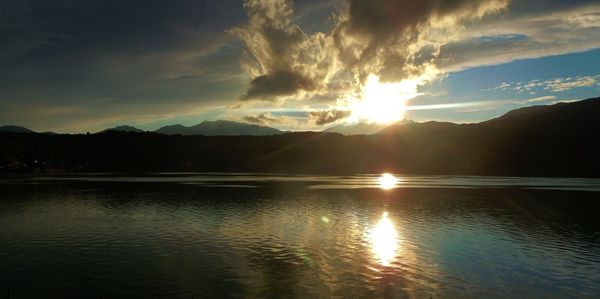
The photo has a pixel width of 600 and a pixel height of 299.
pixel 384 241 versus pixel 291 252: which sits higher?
pixel 291 252

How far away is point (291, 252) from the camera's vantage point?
1893 inches

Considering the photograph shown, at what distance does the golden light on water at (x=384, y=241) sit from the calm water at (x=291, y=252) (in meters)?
0.25

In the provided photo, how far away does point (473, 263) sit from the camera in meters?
44.7

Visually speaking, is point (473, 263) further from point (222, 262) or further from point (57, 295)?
point (57, 295)

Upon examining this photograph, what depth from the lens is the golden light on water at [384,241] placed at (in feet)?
152

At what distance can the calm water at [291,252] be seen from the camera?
34.5 meters

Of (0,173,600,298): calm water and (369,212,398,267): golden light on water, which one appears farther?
(369,212,398,267): golden light on water

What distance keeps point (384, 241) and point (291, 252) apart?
46.4 feet

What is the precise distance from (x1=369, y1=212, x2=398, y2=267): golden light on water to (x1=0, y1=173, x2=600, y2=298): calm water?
0.25 meters

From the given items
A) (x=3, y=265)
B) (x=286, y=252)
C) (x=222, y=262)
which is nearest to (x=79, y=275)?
(x=3, y=265)

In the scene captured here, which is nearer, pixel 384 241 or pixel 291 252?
pixel 291 252

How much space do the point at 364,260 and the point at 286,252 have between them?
352 inches

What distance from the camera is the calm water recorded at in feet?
113

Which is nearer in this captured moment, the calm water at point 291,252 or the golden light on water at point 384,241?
the calm water at point 291,252
